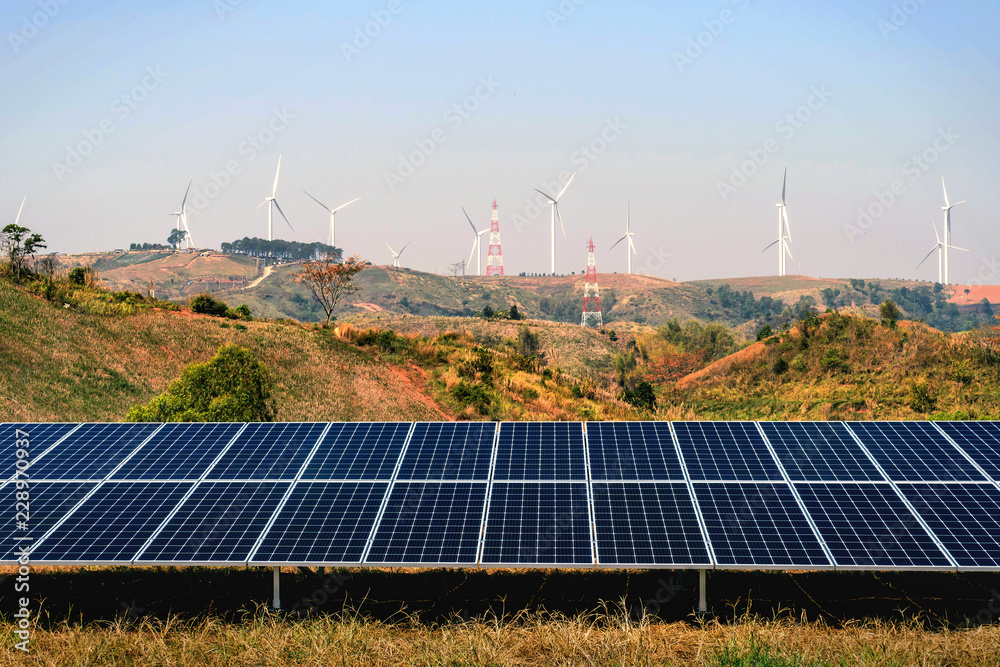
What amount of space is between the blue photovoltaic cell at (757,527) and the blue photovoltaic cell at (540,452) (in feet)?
9.06

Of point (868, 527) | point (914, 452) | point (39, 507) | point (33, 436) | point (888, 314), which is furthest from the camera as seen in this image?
point (888, 314)

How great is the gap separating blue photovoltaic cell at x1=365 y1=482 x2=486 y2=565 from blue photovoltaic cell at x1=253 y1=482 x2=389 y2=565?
325 millimetres

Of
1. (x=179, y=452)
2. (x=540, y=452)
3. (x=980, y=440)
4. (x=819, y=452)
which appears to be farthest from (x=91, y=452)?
(x=980, y=440)

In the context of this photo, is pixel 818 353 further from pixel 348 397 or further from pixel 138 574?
pixel 138 574

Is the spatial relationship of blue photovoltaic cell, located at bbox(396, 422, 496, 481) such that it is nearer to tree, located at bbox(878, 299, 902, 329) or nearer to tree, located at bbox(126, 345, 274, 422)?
tree, located at bbox(126, 345, 274, 422)

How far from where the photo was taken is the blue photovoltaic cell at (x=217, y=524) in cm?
1337

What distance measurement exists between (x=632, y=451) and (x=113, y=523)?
10726 millimetres

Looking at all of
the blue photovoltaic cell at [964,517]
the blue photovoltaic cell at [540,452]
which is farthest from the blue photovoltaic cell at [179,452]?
the blue photovoltaic cell at [964,517]

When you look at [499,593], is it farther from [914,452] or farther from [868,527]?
[914,452]

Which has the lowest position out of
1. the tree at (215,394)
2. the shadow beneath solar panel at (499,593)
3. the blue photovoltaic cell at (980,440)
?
the shadow beneath solar panel at (499,593)

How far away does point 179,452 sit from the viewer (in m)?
17.7

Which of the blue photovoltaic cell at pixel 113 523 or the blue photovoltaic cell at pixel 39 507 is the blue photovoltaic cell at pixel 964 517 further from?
the blue photovoltaic cell at pixel 39 507

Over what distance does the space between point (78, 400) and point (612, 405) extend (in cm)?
3270

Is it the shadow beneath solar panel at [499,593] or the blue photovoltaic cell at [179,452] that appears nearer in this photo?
the shadow beneath solar panel at [499,593]
